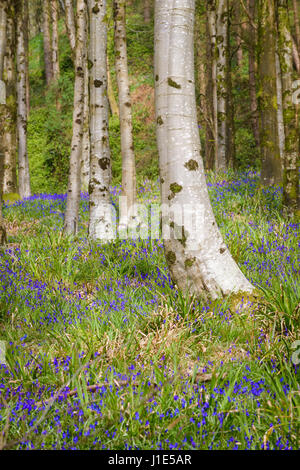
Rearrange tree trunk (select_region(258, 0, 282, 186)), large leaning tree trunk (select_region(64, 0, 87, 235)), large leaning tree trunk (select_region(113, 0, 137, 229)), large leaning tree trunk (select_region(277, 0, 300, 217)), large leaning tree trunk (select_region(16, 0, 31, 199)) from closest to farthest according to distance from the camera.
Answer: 1. large leaning tree trunk (select_region(277, 0, 300, 217))
2. large leaning tree trunk (select_region(64, 0, 87, 235))
3. tree trunk (select_region(258, 0, 282, 186))
4. large leaning tree trunk (select_region(113, 0, 137, 229))
5. large leaning tree trunk (select_region(16, 0, 31, 199))

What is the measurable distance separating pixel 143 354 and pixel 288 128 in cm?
534

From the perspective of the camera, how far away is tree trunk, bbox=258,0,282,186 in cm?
876

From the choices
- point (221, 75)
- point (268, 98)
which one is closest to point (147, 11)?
point (221, 75)

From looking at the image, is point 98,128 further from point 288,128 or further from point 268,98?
point 268,98

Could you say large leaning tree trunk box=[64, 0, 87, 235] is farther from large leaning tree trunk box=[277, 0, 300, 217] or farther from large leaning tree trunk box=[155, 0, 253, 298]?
large leaning tree trunk box=[155, 0, 253, 298]

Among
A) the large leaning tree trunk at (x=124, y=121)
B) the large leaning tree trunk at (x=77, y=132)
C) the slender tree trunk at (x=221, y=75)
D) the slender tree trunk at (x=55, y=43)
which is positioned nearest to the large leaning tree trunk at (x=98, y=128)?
the large leaning tree trunk at (x=77, y=132)

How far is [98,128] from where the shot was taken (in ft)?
24.2

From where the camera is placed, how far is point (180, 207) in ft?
12.9

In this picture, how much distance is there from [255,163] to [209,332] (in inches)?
665

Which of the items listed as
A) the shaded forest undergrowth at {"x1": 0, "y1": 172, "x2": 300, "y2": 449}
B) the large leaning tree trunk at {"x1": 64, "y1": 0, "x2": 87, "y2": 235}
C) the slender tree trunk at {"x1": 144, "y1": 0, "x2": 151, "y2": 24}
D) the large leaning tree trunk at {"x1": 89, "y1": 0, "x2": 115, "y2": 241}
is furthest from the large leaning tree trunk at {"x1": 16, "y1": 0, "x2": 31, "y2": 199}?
the slender tree trunk at {"x1": 144, "y1": 0, "x2": 151, "y2": 24}

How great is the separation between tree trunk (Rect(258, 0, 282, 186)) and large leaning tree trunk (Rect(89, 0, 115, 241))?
11.9ft

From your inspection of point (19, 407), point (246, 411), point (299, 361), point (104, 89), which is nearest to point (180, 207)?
point (299, 361)

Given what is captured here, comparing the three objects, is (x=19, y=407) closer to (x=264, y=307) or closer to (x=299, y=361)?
(x=299, y=361)

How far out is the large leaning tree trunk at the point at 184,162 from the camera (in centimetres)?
391
